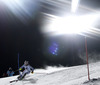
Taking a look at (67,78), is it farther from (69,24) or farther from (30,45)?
(30,45)

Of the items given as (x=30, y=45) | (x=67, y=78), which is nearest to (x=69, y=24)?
(x=30, y=45)

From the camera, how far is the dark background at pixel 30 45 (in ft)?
73.6

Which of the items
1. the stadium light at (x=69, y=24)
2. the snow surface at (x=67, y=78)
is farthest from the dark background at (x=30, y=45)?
the snow surface at (x=67, y=78)

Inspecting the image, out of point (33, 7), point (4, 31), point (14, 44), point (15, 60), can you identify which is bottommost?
point (15, 60)

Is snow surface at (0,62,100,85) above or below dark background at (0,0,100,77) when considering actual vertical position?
below

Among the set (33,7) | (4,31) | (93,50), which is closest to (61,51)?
(93,50)

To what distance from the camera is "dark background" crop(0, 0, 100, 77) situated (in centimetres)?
2242

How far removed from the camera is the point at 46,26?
25.3 meters

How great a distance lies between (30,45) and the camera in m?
24.3

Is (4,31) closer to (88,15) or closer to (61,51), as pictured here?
(61,51)

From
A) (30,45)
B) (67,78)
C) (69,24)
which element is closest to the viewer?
(67,78)

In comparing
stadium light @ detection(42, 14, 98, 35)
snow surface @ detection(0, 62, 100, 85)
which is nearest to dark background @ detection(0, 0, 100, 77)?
stadium light @ detection(42, 14, 98, 35)

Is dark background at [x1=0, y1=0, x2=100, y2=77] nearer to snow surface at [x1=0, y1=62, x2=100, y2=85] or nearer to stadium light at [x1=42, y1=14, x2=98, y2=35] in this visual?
stadium light at [x1=42, y1=14, x2=98, y2=35]

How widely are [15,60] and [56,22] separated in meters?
9.99
